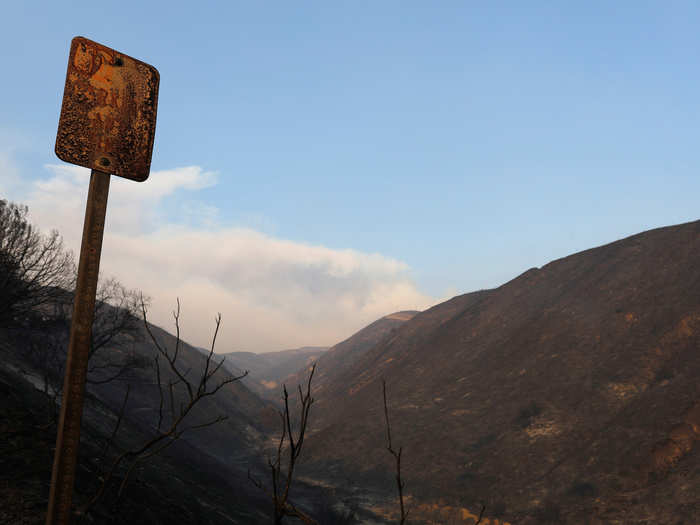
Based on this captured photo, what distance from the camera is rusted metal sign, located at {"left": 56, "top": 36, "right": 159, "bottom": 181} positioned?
1.79m

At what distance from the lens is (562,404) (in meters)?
26.3

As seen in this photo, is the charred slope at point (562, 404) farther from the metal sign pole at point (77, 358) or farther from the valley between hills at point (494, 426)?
the metal sign pole at point (77, 358)

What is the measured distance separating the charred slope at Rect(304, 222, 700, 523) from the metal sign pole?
2021 cm

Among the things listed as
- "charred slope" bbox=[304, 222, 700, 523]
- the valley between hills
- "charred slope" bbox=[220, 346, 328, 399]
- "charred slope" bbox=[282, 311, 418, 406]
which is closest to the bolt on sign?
the valley between hills

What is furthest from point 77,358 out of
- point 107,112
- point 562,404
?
point 562,404

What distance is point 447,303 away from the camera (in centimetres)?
6625

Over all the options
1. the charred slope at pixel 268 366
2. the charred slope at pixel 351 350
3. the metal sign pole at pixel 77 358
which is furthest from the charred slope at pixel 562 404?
the charred slope at pixel 268 366

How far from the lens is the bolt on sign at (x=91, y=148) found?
5.51 feet

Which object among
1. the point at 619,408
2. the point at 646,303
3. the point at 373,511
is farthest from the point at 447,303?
the point at 373,511

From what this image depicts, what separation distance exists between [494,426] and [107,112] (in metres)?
29.3

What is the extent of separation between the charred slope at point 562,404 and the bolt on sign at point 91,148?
20.3 meters

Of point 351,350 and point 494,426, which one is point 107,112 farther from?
point 351,350

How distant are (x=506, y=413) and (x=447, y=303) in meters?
38.8

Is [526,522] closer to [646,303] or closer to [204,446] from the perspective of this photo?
[646,303]
